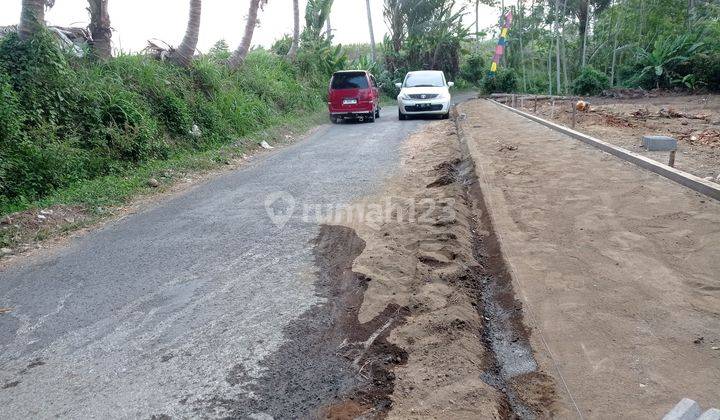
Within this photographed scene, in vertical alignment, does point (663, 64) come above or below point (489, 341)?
above

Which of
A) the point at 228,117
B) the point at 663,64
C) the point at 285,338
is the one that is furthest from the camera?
the point at 663,64

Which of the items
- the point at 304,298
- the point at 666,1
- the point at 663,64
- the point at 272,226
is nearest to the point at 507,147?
the point at 272,226

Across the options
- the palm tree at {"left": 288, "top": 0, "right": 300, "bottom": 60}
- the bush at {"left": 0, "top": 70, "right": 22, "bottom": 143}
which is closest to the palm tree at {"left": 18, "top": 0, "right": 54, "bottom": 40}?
the bush at {"left": 0, "top": 70, "right": 22, "bottom": 143}

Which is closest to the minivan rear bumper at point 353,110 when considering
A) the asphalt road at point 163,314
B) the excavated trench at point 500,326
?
the asphalt road at point 163,314

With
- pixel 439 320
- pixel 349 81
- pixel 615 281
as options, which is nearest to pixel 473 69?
pixel 349 81

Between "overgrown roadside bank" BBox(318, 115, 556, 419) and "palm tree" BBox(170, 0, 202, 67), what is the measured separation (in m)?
9.09

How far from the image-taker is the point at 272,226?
21.2ft

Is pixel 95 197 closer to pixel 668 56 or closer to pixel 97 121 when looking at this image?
pixel 97 121

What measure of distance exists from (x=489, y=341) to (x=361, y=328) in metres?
0.94

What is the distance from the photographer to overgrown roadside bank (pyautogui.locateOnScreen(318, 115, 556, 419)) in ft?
10.1

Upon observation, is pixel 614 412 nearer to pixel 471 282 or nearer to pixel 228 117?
pixel 471 282

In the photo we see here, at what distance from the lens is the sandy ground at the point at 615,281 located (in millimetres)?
3055

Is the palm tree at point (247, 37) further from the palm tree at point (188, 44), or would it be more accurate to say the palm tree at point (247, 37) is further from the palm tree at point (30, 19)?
the palm tree at point (30, 19)

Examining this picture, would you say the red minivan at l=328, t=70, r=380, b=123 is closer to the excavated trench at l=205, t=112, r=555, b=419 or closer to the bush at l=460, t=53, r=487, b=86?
the excavated trench at l=205, t=112, r=555, b=419
